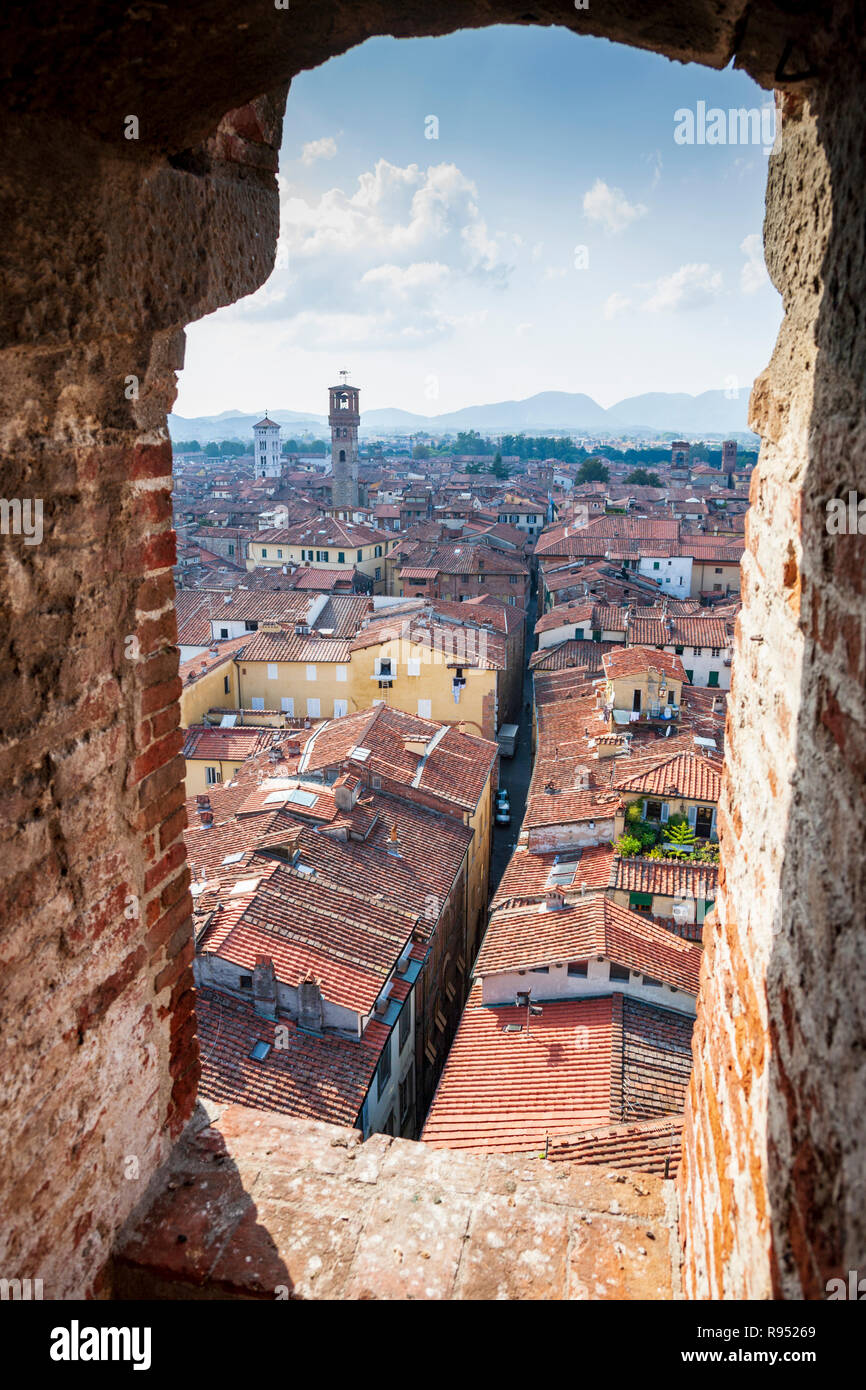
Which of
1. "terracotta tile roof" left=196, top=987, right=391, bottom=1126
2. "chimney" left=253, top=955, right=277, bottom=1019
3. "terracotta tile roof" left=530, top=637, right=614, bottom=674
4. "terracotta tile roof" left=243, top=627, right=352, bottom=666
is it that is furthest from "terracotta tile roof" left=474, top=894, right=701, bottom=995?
"terracotta tile roof" left=530, top=637, right=614, bottom=674

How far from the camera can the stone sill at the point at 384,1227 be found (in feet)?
8.84

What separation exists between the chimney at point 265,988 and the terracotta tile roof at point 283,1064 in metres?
0.10

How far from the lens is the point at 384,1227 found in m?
2.86

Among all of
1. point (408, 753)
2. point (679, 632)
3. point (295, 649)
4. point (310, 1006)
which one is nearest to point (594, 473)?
point (679, 632)

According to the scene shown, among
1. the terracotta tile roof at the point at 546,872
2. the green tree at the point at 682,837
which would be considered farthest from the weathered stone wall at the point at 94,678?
the green tree at the point at 682,837

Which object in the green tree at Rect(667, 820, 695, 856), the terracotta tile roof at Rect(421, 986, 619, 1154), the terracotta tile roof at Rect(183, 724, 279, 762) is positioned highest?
the terracotta tile roof at Rect(183, 724, 279, 762)

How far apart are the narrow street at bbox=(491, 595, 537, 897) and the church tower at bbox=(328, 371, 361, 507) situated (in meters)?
39.4

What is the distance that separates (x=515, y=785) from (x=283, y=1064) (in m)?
17.5

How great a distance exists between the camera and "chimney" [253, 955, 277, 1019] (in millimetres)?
12281

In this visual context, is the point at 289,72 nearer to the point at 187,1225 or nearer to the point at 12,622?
the point at 12,622

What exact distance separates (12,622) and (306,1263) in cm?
199

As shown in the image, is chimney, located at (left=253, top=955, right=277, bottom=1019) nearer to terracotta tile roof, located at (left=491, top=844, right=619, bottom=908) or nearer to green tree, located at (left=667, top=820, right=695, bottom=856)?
terracotta tile roof, located at (left=491, top=844, right=619, bottom=908)

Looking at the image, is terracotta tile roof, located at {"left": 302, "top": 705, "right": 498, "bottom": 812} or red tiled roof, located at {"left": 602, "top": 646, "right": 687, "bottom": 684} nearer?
terracotta tile roof, located at {"left": 302, "top": 705, "right": 498, "bottom": 812}

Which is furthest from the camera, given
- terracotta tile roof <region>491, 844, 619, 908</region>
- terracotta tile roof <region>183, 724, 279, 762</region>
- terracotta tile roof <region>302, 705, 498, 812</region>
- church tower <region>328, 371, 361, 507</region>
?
church tower <region>328, 371, 361, 507</region>
